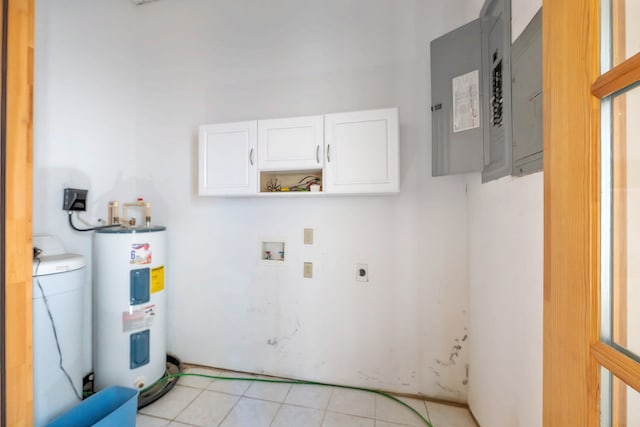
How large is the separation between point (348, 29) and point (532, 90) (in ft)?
4.62

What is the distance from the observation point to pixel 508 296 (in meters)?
1.07

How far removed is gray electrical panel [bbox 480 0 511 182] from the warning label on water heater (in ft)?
7.02

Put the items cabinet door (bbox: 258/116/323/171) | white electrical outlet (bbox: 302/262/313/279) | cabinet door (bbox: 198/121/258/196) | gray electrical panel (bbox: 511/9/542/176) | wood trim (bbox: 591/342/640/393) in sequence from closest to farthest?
wood trim (bbox: 591/342/640/393) → gray electrical panel (bbox: 511/9/542/176) → cabinet door (bbox: 258/116/323/171) → cabinet door (bbox: 198/121/258/196) → white electrical outlet (bbox: 302/262/313/279)

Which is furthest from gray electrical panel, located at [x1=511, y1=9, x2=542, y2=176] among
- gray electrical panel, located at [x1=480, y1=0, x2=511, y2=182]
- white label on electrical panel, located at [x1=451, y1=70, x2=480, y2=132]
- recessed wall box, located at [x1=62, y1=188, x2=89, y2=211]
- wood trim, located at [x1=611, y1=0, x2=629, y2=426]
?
recessed wall box, located at [x1=62, y1=188, x2=89, y2=211]

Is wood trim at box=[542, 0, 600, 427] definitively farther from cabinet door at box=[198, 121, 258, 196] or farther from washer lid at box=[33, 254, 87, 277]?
washer lid at box=[33, 254, 87, 277]

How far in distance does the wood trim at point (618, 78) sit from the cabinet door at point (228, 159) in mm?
1564

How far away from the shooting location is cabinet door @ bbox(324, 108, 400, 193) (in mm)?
1492

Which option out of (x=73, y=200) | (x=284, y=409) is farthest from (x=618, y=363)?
(x=73, y=200)

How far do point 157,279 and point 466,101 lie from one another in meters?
2.27

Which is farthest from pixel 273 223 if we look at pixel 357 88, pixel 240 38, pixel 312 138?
pixel 240 38

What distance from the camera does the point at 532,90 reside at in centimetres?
88

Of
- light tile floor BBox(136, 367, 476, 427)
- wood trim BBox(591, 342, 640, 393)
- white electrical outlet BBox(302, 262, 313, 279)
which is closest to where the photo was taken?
wood trim BBox(591, 342, 640, 393)

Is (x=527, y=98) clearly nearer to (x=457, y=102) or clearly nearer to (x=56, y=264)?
(x=457, y=102)

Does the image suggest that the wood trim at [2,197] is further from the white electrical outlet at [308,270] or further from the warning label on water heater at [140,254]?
the white electrical outlet at [308,270]
